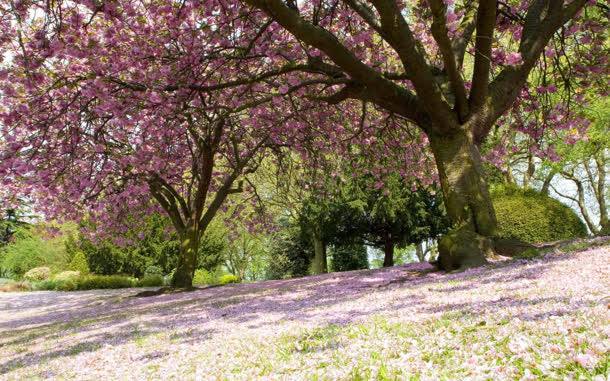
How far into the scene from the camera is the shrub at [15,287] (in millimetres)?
21406

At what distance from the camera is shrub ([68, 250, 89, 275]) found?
82.0ft

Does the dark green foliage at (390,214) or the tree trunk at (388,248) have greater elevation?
the dark green foliage at (390,214)

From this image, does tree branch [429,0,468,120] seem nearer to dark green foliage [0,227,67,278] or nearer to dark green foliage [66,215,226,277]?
dark green foliage [66,215,226,277]

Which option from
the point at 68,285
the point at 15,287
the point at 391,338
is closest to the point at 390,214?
→ the point at 391,338

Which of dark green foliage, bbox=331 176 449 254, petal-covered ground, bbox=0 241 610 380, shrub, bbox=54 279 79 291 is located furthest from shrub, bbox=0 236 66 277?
petal-covered ground, bbox=0 241 610 380

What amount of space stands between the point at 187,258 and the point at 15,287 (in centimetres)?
1510

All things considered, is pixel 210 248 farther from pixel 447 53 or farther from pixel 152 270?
pixel 447 53

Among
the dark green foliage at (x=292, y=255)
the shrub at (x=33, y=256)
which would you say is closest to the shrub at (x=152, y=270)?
the dark green foliage at (x=292, y=255)

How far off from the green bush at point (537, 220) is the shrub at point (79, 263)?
2403cm

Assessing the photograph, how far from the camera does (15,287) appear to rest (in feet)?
71.7

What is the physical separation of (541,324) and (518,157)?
26641mm

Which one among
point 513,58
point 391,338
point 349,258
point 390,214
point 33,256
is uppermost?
point 513,58

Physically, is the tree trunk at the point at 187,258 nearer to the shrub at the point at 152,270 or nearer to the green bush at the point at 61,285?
the green bush at the point at 61,285

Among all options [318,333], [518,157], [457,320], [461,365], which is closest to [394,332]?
[457,320]
